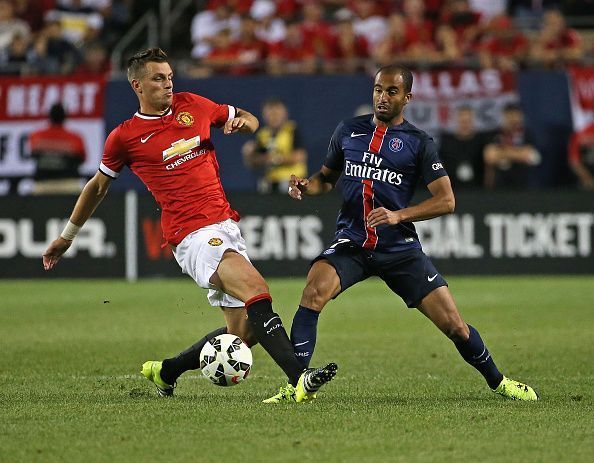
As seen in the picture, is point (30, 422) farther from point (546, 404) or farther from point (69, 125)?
Answer: point (69, 125)

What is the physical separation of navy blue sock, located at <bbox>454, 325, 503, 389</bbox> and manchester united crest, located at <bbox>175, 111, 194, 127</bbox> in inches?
89.1

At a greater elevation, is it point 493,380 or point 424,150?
point 424,150

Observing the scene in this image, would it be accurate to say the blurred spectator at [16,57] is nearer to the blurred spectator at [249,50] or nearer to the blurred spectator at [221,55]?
the blurred spectator at [221,55]

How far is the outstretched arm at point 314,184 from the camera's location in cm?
779

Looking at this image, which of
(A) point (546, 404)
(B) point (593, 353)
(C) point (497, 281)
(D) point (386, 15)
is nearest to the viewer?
(A) point (546, 404)

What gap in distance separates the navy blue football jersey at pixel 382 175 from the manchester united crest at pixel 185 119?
40.6 inches

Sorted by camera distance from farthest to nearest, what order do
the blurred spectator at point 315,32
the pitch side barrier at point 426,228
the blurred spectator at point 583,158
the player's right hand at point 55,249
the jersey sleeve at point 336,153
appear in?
the blurred spectator at point 315,32, the blurred spectator at point 583,158, the pitch side barrier at point 426,228, the jersey sleeve at point 336,153, the player's right hand at point 55,249

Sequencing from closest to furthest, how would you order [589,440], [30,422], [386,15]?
[589,440]
[30,422]
[386,15]

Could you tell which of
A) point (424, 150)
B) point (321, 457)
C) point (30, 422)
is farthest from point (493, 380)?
point (30, 422)

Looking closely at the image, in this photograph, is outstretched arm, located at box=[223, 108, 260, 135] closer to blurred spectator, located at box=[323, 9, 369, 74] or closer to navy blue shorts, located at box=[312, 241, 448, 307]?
navy blue shorts, located at box=[312, 241, 448, 307]

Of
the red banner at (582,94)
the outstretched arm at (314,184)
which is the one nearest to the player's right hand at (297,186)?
the outstretched arm at (314,184)

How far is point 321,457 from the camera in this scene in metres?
5.71

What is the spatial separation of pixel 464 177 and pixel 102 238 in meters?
5.70

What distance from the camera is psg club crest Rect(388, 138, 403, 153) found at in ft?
25.7
